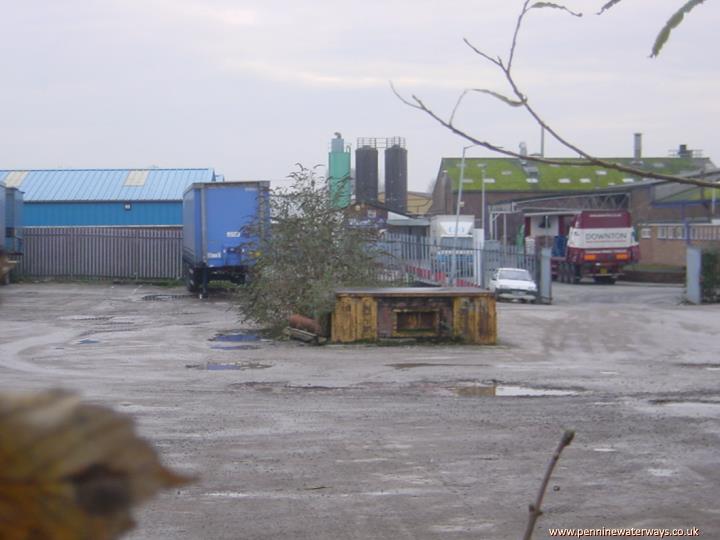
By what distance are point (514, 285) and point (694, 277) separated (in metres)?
6.53

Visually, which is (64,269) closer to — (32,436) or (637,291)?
(637,291)

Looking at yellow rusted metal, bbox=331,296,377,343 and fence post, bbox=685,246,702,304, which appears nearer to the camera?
yellow rusted metal, bbox=331,296,377,343

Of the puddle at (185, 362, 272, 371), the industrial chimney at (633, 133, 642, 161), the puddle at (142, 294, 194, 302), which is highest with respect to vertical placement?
the industrial chimney at (633, 133, 642, 161)

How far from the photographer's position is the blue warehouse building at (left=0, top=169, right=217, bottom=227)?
156 ft

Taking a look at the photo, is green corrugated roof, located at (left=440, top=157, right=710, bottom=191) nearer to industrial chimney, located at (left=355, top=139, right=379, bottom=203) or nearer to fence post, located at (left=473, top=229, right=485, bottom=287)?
industrial chimney, located at (left=355, top=139, right=379, bottom=203)

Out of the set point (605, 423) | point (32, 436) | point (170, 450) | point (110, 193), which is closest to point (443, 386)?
point (605, 423)

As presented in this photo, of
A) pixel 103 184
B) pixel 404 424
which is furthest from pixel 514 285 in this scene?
pixel 404 424

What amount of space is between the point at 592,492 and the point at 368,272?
14.5 meters

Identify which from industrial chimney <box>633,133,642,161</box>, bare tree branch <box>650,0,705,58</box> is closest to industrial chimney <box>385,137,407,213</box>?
industrial chimney <box>633,133,642,161</box>

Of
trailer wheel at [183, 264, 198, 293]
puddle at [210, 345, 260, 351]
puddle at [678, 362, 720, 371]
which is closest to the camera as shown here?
puddle at [678, 362, 720, 371]

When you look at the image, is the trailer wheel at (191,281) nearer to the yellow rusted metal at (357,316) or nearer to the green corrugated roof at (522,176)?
the yellow rusted metal at (357,316)

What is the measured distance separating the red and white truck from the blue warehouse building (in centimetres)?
1792

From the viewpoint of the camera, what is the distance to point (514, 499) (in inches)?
305

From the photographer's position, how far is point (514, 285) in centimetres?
3494
